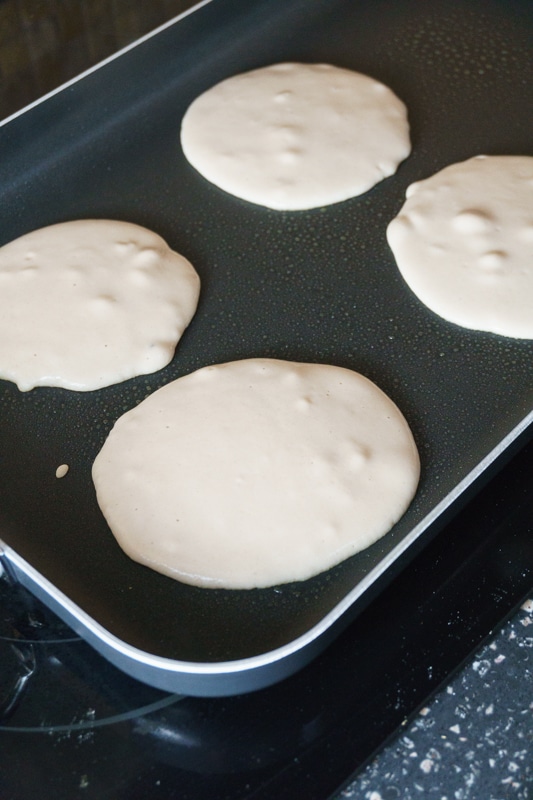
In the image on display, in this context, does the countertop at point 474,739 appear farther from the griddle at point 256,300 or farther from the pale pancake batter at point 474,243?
the pale pancake batter at point 474,243

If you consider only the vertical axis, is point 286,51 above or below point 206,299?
above

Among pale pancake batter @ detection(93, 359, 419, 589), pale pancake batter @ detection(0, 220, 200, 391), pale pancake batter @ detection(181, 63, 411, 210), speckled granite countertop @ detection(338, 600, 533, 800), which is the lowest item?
speckled granite countertop @ detection(338, 600, 533, 800)

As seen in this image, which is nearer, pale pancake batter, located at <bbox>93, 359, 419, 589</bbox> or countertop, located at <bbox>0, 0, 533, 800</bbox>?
countertop, located at <bbox>0, 0, 533, 800</bbox>

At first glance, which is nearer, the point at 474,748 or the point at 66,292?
the point at 474,748

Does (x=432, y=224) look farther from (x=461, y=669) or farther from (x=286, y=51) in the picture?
(x=461, y=669)

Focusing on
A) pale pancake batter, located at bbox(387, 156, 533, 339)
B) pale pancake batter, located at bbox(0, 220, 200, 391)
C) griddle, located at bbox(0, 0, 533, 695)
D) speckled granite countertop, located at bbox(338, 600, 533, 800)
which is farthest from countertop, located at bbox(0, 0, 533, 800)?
pale pancake batter, located at bbox(0, 220, 200, 391)

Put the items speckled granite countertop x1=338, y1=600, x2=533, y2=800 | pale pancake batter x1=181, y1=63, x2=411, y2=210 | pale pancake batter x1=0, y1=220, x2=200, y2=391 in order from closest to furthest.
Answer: speckled granite countertop x1=338, y1=600, x2=533, y2=800 < pale pancake batter x1=0, y1=220, x2=200, y2=391 < pale pancake batter x1=181, y1=63, x2=411, y2=210

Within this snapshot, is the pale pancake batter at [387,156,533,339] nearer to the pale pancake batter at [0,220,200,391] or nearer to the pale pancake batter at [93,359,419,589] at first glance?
the pale pancake batter at [93,359,419,589]

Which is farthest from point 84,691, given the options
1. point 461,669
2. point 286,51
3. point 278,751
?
point 286,51
